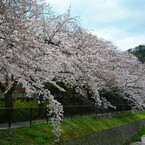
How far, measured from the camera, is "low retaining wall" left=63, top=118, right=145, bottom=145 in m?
11.7

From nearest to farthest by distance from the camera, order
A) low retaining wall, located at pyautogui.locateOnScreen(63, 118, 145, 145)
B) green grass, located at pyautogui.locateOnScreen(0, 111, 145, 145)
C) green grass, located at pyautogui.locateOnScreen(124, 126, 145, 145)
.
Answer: green grass, located at pyautogui.locateOnScreen(0, 111, 145, 145)
low retaining wall, located at pyautogui.locateOnScreen(63, 118, 145, 145)
green grass, located at pyautogui.locateOnScreen(124, 126, 145, 145)

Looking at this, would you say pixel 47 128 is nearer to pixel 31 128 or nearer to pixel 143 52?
pixel 31 128

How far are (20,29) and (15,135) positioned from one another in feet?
15.1

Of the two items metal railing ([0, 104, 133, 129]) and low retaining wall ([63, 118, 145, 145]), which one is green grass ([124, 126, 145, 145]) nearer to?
low retaining wall ([63, 118, 145, 145])

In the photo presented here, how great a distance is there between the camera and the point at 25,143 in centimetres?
793

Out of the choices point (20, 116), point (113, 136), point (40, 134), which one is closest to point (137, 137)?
point (113, 136)

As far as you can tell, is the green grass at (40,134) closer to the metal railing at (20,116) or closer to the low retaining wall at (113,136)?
the low retaining wall at (113,136)

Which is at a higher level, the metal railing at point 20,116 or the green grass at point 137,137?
the metal railing at point 20,116

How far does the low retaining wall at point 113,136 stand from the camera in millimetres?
11723

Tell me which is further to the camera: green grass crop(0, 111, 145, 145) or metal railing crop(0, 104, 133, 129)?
metal railing crop(0, 104, 133, 129)

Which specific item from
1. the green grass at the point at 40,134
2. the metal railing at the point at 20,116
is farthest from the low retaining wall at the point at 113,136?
the metal railing at the point at 20,116

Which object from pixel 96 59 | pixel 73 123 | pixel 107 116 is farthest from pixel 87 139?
pixel 107 116

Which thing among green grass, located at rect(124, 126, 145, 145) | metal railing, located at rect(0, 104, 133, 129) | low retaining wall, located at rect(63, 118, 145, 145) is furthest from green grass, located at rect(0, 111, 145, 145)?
green grass, located at rect(124, 126, 145, 145)

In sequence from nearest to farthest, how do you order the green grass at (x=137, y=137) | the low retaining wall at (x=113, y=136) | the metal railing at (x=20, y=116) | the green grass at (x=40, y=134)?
the green grass at (x=40, y=134) → the metal railing at (x=20, y=116) → the low retaining wall at (x=113, y=136) → the green grass at (x=137, y=137)
